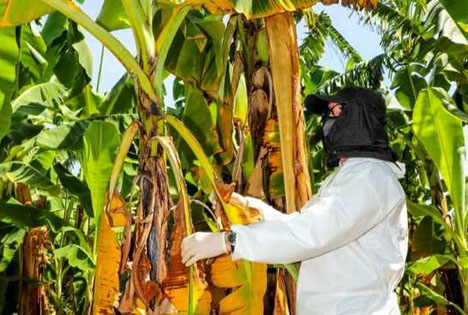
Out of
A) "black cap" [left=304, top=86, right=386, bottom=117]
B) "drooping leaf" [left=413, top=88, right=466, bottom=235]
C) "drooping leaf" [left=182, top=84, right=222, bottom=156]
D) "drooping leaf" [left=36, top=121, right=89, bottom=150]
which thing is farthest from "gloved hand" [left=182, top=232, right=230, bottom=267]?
"drooping leaf" [left=413, top=88, right=466, bottom=235]

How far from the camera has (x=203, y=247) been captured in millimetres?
1635

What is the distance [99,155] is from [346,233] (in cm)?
191

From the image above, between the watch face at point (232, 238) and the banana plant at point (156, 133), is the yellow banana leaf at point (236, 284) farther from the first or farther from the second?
the watch face at point (232, 238)

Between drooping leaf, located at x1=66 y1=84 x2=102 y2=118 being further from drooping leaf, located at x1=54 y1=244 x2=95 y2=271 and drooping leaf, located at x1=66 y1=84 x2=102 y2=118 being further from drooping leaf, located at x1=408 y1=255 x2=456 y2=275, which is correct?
drooping leaf, located at x1=408 y1=255 x2=456 y2=275

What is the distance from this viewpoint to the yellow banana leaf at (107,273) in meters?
1.88

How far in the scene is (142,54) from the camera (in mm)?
2062

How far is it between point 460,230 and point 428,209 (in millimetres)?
243

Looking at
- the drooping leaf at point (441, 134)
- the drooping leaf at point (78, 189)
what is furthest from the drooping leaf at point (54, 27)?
the drooping leaf at point (441, 134)

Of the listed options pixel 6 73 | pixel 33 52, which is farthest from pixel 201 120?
pixel 33 52

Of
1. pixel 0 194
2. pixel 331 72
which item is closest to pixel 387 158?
pixel 0 194

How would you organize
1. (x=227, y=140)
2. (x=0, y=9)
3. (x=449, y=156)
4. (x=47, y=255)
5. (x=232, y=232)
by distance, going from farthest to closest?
(x=47, y=255) < (x=449, y=156) < (x=227, y=140) < (x=0, y=9) < (x=232, y=232)

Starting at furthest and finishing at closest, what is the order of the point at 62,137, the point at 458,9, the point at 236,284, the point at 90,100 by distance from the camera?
the point at 90,100 < the point at 62,137 < the point at 458,9 < the point at 236,284

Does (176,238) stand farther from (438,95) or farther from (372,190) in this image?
(438,95)

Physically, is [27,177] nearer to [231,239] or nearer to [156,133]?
[156,133]
